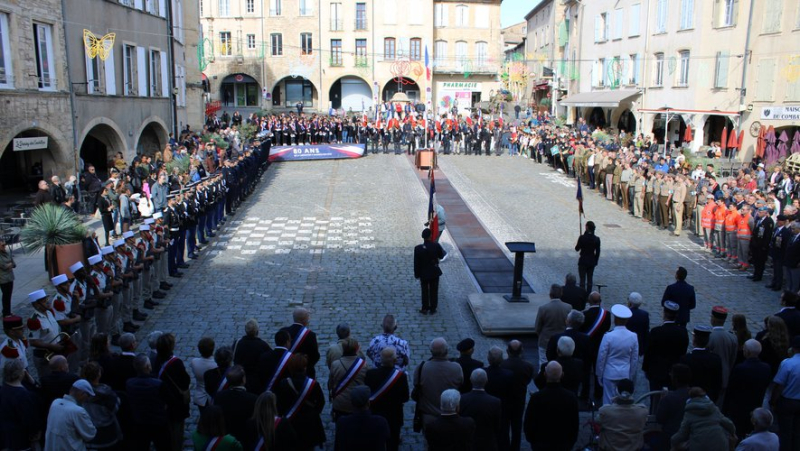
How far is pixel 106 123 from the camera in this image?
2388 centimetres

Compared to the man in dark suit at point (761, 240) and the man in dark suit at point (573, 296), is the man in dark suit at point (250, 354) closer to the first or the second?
the man in dark suit at point (573, 296)

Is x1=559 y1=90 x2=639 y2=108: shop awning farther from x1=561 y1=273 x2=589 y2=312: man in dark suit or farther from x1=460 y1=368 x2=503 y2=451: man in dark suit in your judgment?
x1=460 y1=368 x2=503 y2=451: man in dark suit

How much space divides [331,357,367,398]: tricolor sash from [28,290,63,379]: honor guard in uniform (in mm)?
3563

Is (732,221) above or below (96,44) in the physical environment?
below

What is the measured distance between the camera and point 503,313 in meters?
11.6

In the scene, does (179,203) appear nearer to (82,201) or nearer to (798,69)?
(82,201)

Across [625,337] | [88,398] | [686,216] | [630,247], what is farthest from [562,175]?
[88,398]

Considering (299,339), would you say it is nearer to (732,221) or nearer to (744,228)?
(744,228)

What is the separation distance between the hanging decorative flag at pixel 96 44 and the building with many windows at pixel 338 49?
30683mm

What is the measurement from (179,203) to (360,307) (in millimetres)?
5232

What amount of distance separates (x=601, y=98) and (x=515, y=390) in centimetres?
3487

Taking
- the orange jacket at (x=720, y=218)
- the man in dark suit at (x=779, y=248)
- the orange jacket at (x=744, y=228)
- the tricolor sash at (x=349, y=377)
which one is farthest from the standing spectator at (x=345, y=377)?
the orange jacket at (x=720, y=218)

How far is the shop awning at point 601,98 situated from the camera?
36656mm

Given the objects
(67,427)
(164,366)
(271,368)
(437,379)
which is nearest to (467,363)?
(437,379)
